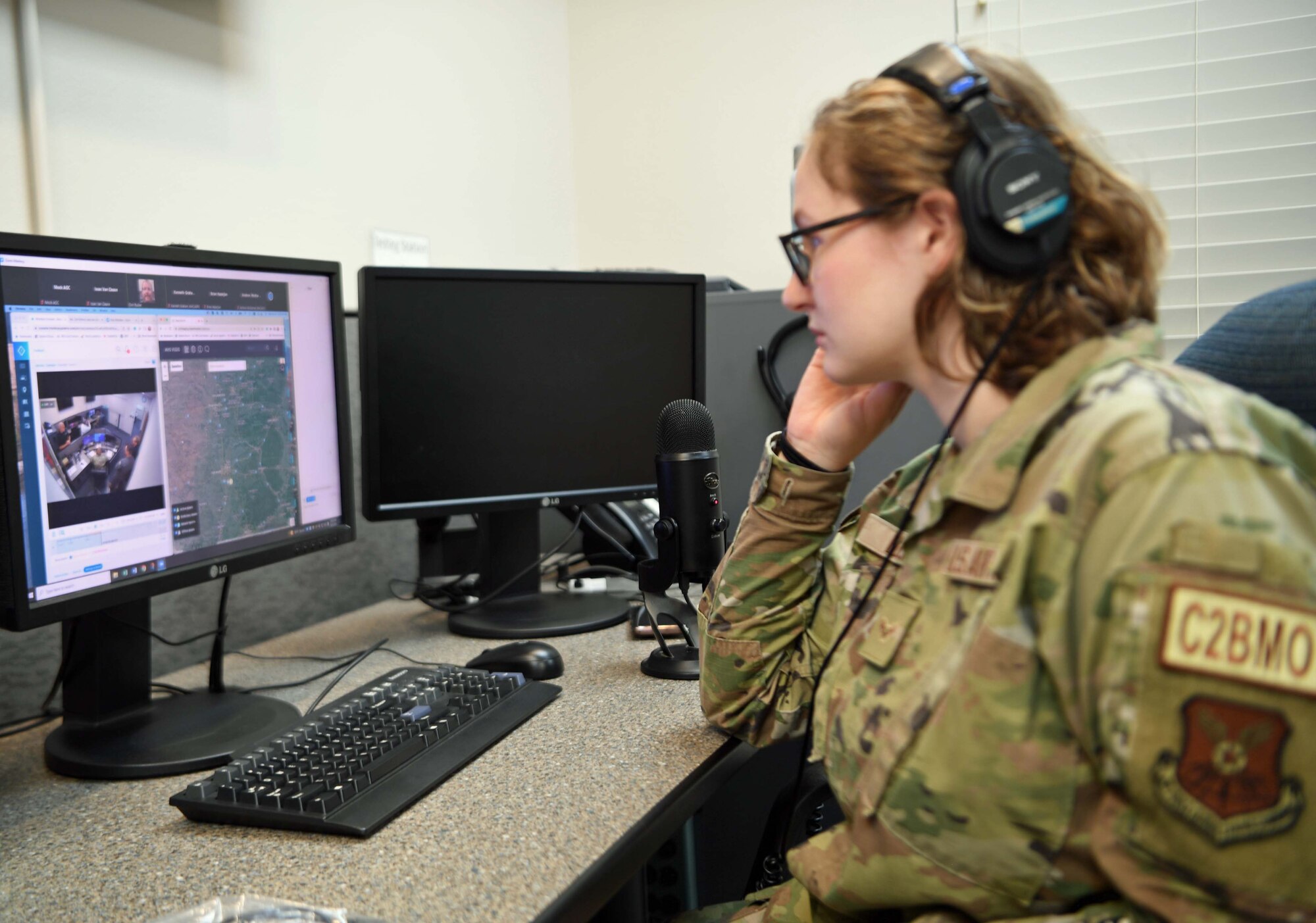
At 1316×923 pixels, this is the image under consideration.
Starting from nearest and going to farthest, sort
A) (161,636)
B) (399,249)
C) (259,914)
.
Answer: (259,914) → (161,636) → (399,249)

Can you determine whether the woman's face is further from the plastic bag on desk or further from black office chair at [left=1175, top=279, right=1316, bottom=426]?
the plastic bag on desk

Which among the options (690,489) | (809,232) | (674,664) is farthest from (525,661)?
(809,232)

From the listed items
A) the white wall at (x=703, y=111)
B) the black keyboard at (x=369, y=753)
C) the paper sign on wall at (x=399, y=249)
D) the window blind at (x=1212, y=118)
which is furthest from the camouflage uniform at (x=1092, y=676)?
the white wall at (x=703, y=111)

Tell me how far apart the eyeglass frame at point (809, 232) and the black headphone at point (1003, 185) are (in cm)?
4

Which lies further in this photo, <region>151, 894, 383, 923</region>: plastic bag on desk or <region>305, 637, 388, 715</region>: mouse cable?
<region>305, 637, 388, 715</region>: mouse cable

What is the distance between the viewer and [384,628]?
138cm

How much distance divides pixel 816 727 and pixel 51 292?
76 centimetres

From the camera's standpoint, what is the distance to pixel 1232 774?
52cm

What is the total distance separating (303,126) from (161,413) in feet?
2.86

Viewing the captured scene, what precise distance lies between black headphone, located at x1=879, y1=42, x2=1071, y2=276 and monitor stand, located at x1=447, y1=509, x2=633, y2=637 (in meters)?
0.81

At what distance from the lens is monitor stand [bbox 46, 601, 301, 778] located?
90 centimetres

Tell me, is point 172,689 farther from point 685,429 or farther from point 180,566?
point 685,429

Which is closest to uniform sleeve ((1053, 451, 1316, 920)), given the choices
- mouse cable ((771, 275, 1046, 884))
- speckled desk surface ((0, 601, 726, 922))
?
mouse cable ((771, 275, 1046, 884))

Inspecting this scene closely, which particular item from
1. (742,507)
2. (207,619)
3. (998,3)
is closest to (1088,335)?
(742,507)
